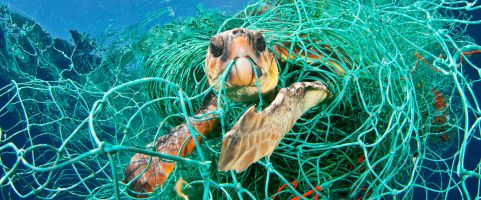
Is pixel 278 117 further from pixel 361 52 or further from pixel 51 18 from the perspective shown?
pixel 51 18

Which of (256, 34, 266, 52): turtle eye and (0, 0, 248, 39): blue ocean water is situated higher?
(0, 0, 248, 39): blue ocean water

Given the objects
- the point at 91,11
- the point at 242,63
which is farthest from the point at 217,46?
the point at 91,11

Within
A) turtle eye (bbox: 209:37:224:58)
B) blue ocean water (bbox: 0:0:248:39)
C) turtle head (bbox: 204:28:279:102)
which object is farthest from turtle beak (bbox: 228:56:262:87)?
blue ocean water (bbox: 0:0:248:39)

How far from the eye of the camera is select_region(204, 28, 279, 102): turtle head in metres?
1.14

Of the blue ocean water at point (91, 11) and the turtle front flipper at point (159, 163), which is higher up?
the blue ocean water at point (91, 11)

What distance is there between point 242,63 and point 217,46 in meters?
0.16

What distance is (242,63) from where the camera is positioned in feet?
3.80

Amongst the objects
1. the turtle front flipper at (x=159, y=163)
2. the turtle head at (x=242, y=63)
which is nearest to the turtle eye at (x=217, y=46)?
the turtle head at (x=242, y=63)

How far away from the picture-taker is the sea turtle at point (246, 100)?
2.32 feet

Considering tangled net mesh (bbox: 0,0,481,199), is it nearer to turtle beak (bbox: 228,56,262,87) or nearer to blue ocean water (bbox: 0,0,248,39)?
turtle beak (bbox: 228,56,262,87)

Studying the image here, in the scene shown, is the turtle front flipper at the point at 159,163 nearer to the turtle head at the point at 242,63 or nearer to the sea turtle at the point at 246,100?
the sea turtle at the point at 246,100

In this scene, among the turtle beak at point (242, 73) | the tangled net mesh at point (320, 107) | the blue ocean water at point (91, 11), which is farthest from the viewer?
the blue ocean water at point (91, 11)

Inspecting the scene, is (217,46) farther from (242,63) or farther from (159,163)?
(159,163)

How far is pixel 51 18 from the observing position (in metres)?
4.10
